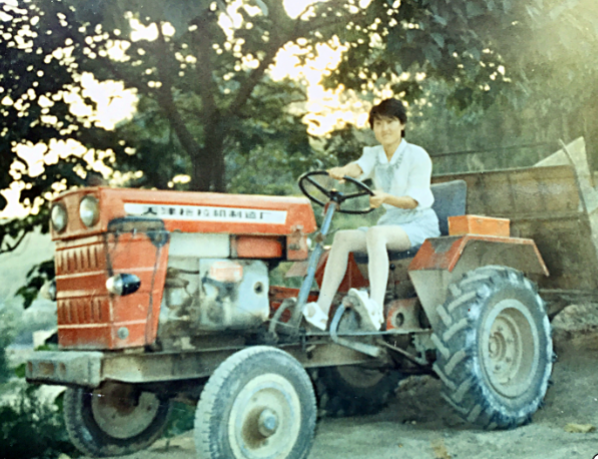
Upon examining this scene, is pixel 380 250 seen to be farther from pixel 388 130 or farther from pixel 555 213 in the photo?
pixel 555 213

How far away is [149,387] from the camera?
3.06 meters

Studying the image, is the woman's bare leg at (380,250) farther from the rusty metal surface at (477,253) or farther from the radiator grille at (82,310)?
the radiator grille at (82,310)

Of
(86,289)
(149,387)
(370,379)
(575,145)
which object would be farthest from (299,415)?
(575,145)

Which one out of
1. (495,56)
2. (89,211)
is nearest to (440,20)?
(495,56)

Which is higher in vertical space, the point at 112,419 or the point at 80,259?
the point at 80,259

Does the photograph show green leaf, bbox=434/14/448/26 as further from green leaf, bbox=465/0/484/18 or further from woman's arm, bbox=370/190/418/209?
woman's arm, bbox=370/190/418/209

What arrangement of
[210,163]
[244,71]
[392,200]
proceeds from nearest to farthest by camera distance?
[392,200]
[210,163]
[244,71]

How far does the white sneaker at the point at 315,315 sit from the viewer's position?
310 cm

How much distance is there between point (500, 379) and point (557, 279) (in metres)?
1.27

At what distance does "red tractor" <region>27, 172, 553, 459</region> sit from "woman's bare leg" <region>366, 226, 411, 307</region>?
0.14 metres

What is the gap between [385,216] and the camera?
3723mm

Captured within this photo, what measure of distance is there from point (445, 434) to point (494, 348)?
56 cm

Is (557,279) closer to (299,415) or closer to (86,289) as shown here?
(299,415)

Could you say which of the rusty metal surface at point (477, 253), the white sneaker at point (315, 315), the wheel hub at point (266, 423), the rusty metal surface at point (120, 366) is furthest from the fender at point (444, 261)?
the wheel hub at point (266, 423)
